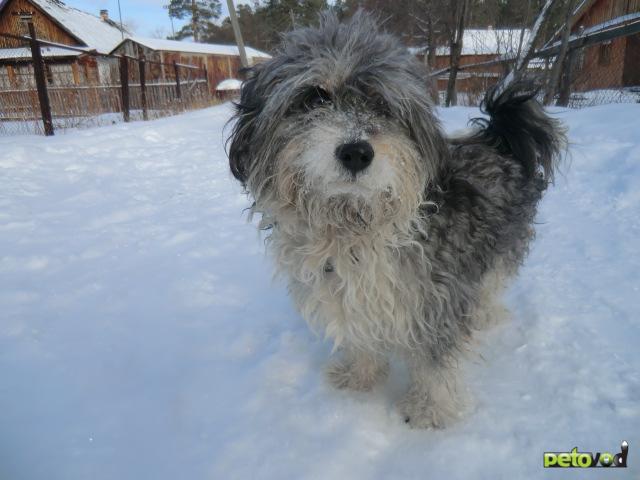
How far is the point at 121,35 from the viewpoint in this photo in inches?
1268

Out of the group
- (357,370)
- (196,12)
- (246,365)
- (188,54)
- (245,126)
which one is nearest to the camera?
(245,126)

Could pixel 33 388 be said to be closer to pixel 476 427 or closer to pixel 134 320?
pixel 134 320

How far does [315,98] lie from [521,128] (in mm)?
1485

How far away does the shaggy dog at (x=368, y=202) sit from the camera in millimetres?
1787

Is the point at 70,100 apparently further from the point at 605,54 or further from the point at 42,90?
the point at 605,54

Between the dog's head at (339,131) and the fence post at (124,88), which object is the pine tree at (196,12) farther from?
the dog's head at (339,131)

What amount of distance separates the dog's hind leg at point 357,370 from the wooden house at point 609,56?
38.5ft

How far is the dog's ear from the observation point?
1.97 metres

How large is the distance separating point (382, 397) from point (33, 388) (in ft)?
6.10

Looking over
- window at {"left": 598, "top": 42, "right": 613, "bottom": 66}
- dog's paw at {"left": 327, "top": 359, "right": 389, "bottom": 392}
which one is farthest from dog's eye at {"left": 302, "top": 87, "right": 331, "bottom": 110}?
window at {"left": 598, "top": 42, "right": 613, "bottom": 66}

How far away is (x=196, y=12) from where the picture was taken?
52.8m

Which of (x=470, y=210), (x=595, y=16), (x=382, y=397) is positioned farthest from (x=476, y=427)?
(x=595, y=16)

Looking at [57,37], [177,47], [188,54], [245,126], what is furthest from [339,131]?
[177,47]

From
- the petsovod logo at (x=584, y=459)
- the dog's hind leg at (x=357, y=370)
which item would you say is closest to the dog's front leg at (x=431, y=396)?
the dog's hind leg at (x=357, y=370)
